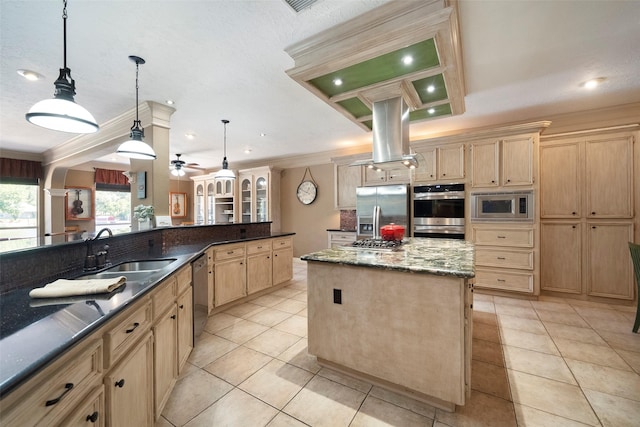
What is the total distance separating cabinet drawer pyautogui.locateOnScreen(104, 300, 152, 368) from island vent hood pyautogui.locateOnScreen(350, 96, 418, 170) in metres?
2.35

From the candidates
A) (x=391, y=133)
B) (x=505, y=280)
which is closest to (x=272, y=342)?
(x=391, y=133)

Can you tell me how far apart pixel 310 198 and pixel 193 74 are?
3.98 m

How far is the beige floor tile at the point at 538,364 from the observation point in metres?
1.97

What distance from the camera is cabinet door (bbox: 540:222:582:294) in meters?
3.55

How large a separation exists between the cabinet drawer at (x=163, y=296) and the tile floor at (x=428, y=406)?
67cm

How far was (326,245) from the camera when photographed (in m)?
6.16

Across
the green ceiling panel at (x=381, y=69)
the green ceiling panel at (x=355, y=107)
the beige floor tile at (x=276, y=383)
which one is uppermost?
the green ceiling panel at (x=355, y=107)

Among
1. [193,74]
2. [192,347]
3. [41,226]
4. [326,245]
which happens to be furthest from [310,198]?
[41,226]

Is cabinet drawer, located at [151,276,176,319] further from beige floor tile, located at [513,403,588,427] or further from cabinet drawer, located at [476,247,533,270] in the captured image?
cabinet drawer, located at [476,247,533,270]

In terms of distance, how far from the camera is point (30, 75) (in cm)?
255

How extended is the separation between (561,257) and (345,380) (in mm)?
3696

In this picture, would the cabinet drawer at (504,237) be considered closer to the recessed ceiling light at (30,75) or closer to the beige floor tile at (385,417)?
the beige floor tile at (385,417)

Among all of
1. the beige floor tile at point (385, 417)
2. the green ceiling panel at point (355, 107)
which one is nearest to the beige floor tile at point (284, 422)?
the beige floor tile at point (385, 417)

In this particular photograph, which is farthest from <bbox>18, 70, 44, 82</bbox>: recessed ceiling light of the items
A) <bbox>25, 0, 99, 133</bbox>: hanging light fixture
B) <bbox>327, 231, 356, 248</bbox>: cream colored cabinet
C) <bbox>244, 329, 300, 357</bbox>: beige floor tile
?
<bbox>327, 231, 356, 248</bbox>: cream colored cabinet
